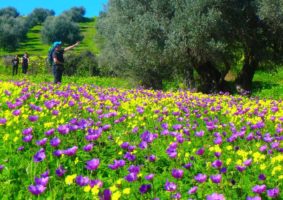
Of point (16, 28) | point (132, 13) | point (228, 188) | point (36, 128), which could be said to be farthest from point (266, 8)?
point (16, 28)

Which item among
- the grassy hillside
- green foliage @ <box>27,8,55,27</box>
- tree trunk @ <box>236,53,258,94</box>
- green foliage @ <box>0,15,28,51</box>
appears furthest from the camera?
green foliage @ <box>27,8,55,27</box>

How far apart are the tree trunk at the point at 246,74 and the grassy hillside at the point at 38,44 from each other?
54.7 meters

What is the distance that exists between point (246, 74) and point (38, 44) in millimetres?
79618

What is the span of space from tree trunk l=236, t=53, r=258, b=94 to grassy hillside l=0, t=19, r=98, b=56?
5471 centimetres

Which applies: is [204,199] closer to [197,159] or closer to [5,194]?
[197,159]

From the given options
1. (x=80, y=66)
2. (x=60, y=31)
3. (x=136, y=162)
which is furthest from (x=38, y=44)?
(x=136, y=162)

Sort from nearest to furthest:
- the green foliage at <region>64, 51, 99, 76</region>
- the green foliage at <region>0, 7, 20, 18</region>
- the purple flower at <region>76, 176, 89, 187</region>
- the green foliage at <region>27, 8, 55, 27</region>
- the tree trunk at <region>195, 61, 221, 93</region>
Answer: the purple flower at <region>76, 176, 89, 187</region>
the tree trunk at <region>195, 61, 221, 93</region>
the green foliage at <region>64, 51, 99, 76</region>
the green foliage at <region>27, 8, 55, 27</region>
the green foliage at <region>0, 7, 20, 18</region>

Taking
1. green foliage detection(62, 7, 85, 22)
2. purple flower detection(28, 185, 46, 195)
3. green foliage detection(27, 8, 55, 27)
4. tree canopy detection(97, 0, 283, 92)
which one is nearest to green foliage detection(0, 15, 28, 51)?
green foliage detection(27, 8, 55, 27)

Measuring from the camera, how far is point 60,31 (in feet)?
316

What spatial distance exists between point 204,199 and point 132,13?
17893mm

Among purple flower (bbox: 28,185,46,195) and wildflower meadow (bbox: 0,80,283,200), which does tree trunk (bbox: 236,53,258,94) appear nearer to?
wildflower meadow (bbox: 0,80,283,200)

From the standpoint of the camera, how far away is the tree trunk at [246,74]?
21.9 metres

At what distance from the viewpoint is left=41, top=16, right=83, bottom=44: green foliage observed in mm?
95312

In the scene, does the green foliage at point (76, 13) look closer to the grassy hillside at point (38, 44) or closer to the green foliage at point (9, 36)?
the grassy hillside at point (38, 44)
